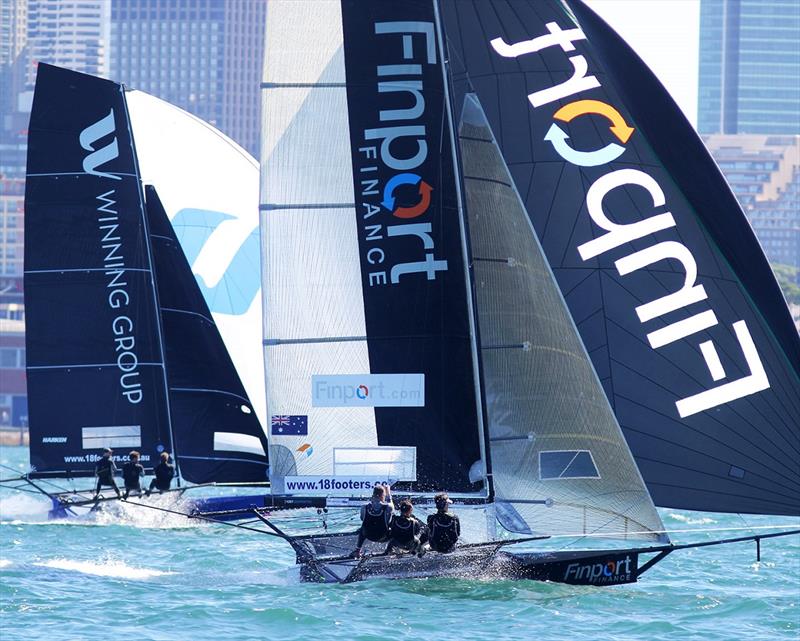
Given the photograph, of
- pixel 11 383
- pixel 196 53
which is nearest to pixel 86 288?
pixel 11 383

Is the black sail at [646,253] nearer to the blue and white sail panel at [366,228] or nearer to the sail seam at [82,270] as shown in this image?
the blue and white sail panel at [366,228]

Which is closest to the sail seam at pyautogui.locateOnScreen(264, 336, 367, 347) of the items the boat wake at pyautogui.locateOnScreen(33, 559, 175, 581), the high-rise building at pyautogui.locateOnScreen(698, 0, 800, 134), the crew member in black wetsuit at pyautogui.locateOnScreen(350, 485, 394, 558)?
the crew member in black wetsuit at pyautogui.locateOnScreen(350, 485, 394, 558)

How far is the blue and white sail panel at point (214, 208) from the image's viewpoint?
20.4 m

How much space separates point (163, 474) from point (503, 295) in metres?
8.02

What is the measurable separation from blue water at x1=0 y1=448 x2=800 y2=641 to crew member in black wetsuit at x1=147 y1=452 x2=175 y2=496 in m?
3.14

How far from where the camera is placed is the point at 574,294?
13.0 metres

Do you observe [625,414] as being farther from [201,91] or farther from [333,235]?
[201,91]

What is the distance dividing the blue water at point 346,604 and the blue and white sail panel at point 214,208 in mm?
4483

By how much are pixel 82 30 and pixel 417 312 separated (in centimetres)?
18042

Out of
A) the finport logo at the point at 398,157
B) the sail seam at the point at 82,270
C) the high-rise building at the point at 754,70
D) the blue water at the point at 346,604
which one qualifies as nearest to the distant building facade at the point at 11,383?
the sail seam at the point at 82,270

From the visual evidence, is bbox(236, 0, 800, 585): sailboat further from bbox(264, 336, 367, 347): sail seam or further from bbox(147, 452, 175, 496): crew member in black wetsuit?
bbox(147, 452, 175, 496): crew member in black wetsuit

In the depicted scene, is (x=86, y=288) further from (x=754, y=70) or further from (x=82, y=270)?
(x=754, y=70)

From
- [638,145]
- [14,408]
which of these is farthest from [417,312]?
[14,408]

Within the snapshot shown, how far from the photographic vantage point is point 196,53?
160250 mm
